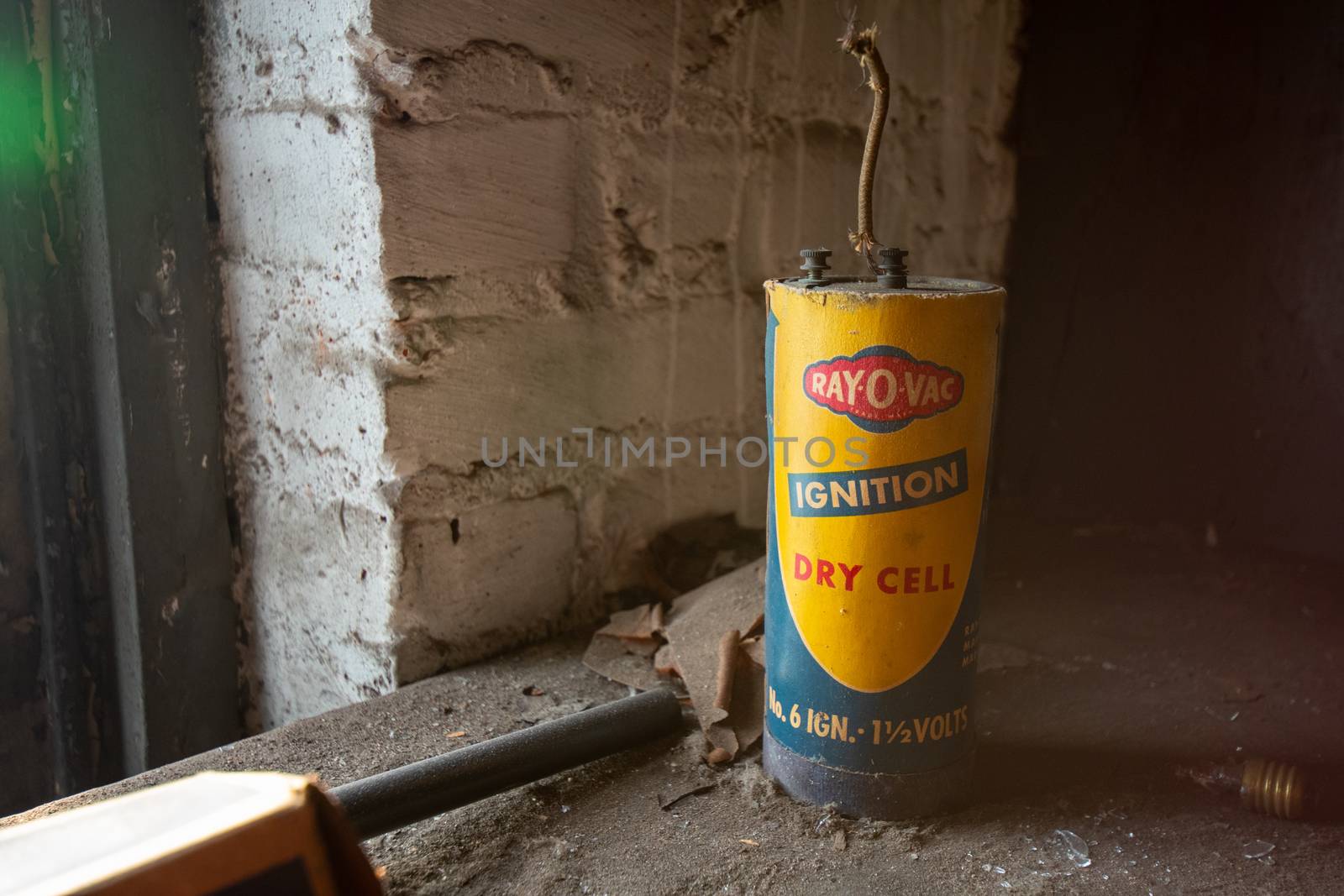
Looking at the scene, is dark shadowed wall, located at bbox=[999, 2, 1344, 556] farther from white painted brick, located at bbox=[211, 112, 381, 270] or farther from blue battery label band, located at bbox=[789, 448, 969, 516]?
white painted brick, located at bbox=[211, 112, 381, 270]

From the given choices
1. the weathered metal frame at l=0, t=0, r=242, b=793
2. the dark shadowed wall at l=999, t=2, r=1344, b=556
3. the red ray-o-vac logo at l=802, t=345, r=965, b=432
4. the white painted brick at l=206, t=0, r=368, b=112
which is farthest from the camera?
the dark shadowed wall at l=999, t=2, r=1344, b=556

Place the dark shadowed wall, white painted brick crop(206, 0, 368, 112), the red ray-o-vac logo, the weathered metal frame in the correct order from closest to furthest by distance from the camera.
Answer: the red ray-o-vac logo
white painted brick crop(206, 0, 368, 112)
the weathered metal frame
the dark shadowed wall

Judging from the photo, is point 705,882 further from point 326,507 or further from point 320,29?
point 320,29

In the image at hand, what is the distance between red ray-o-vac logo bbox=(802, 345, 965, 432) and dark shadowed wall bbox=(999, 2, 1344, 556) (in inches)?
39.7

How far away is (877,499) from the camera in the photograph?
37.4 inches

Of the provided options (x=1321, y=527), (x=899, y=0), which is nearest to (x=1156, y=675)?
(x=1321, y=527)

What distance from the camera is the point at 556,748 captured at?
105 cm

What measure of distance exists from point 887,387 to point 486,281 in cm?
54

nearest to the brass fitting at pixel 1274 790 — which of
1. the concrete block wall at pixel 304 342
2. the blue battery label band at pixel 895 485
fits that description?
the blue battery label band at pixel 895 485

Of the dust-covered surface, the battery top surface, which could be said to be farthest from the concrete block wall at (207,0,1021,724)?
the battery top surface

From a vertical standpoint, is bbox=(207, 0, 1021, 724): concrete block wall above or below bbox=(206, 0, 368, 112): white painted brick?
below

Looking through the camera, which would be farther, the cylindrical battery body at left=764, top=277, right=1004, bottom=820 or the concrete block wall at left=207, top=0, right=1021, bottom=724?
the concrete block wall at left=207, top=0, right=1021, bottom=724

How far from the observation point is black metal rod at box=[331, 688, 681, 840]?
950mm

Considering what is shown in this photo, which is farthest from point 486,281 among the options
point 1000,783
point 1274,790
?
point 1274,790
